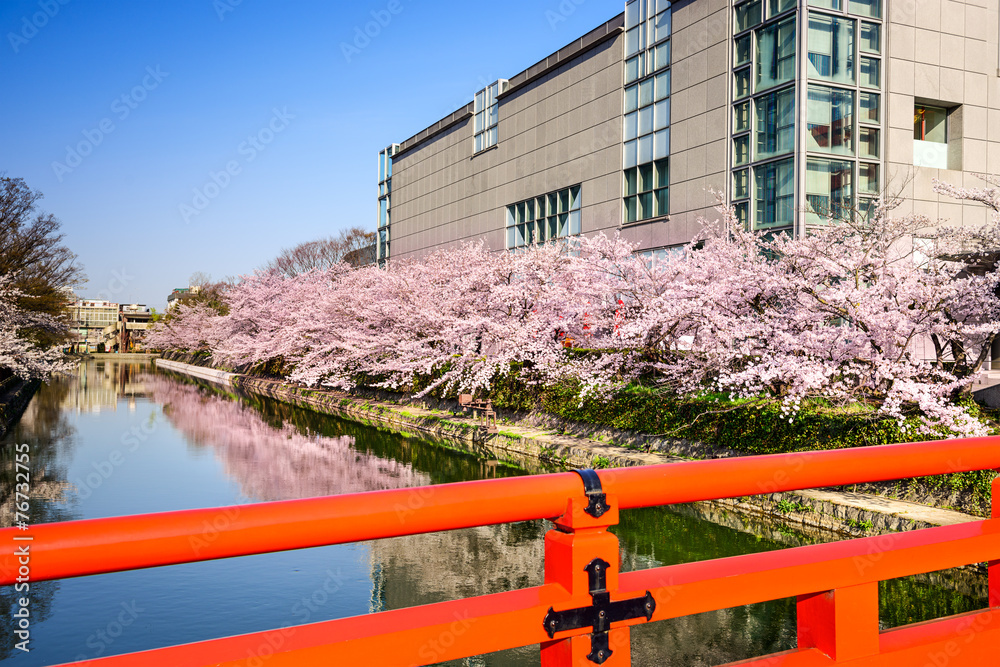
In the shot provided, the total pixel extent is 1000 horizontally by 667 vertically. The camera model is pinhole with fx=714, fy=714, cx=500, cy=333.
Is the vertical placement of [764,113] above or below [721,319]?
above

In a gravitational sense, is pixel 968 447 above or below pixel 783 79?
below

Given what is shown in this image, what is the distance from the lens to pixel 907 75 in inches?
962

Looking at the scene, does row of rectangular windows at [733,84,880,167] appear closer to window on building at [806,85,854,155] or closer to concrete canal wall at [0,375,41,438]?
window on building at [806,85,854,155]

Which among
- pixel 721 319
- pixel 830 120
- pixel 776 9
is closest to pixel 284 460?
pixel 721 319

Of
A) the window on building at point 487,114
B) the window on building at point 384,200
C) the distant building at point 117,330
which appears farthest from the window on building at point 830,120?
the distant building at point 117,330

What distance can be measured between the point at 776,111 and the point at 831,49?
101 inches

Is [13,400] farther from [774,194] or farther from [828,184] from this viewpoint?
[828,184]

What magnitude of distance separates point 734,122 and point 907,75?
5.76 meters

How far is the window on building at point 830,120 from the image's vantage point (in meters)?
23.6

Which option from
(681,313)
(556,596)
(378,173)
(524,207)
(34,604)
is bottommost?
(34,604)

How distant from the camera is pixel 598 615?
189cm

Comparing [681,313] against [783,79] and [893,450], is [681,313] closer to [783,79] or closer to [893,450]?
[893,450]

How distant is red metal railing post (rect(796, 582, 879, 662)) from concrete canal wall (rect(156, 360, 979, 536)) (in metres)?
7.27

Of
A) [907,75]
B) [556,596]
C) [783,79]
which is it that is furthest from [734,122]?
[556,596]
